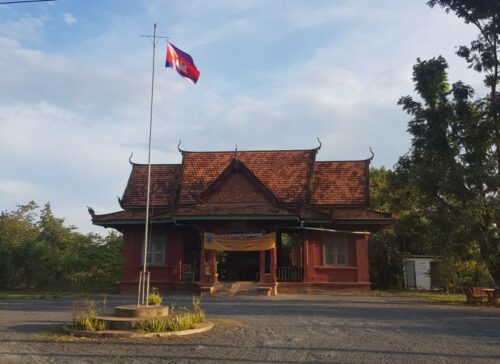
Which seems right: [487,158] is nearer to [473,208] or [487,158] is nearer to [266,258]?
[473,208]

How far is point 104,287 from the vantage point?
26.4m

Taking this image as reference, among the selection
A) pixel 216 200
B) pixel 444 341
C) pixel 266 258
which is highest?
pixel 216 200

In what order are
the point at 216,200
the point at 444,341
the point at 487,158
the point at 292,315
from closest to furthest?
the point at 444,341 → the point at 292,315 → the point at 487,158 → the point at 216,200

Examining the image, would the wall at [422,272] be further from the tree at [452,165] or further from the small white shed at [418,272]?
the tree at [452,165]

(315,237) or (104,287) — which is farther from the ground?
(315,237)

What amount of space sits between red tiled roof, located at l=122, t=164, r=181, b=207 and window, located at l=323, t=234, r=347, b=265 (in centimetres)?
763

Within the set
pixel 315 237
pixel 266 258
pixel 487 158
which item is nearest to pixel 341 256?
pixel 315 237

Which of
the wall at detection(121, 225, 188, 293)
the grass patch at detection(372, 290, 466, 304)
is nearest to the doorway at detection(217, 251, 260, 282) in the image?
the wall at detection(121, 225, 188, 293)

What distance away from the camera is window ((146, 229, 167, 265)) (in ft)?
80.9

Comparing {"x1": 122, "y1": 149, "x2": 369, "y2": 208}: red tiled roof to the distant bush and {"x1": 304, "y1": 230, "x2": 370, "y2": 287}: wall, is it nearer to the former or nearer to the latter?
{"x1": 304, "y1": 230, "x2": 370, "y2": 287}: wall

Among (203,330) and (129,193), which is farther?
(129,193)

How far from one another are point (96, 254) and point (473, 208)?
20211mm

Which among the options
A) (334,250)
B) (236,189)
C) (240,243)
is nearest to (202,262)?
(240,243)

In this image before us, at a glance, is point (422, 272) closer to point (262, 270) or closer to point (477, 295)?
point (477, 295)
